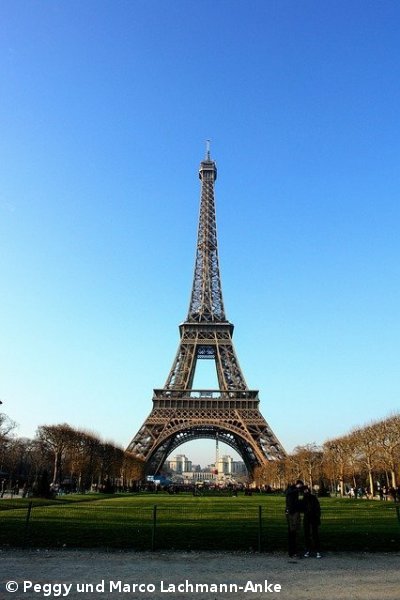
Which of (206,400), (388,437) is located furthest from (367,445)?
(206,400)

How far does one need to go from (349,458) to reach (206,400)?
26.3 metres

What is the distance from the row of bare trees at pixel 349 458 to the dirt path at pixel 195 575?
136 ft

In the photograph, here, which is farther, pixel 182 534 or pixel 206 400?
pixel 206 400

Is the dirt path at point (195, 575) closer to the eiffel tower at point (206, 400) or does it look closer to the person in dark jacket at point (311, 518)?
the person in dark jacket at point (311, 518)

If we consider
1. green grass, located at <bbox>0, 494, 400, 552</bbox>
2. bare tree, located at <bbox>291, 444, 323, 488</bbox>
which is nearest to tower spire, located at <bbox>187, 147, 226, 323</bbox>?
bare tree, located at <bbox>291, 444, 323, 488</bbox>

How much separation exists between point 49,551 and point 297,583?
6.79 metres

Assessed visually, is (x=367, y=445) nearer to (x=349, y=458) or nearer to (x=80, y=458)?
(x=349, y=458)

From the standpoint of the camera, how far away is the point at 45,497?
41.7m

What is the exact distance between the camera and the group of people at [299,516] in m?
13.3

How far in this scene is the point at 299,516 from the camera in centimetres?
1348
